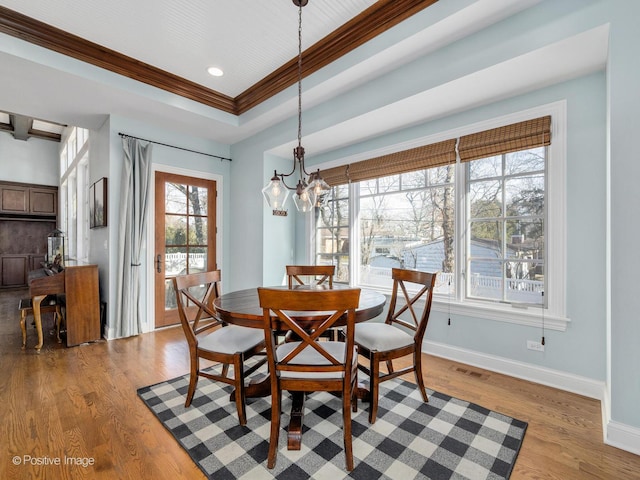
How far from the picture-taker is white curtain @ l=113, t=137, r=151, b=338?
3555 mm

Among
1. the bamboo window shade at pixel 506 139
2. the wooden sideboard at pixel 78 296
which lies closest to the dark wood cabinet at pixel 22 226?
the wooden sideboard at pixel 78 296

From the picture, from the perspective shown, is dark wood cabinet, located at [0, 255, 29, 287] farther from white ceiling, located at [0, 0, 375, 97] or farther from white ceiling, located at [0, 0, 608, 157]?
white ceiling, located at [0, 0, 375, 97]

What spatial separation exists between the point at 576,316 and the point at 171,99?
435 centimetres

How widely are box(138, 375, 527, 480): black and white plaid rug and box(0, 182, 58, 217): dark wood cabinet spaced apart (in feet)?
24.7

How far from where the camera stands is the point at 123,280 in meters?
3.54

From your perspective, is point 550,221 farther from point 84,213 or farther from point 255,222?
point 84,213

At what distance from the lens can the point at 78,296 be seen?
336 cm

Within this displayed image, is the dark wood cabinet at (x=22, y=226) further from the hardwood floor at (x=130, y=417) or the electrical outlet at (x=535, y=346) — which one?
the electrical outlet at (x=535, y=346)

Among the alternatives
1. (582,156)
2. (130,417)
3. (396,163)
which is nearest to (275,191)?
(396,163)

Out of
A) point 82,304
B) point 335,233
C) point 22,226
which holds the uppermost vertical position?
point 22,226

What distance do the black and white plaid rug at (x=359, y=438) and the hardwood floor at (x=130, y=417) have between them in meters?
0.09

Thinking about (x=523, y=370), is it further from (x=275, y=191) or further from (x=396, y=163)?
(x=275, y=191)

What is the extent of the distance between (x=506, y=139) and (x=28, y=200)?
9.67 m

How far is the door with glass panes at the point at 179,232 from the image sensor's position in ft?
13.1
